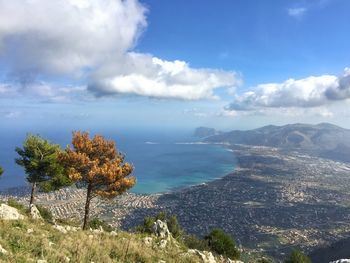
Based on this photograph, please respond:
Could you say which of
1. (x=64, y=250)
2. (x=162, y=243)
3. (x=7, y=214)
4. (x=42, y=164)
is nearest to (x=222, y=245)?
(x=42, y=164)

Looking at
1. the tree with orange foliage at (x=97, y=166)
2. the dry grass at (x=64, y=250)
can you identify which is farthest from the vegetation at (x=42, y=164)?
the dry grass at (x=64, y=250)

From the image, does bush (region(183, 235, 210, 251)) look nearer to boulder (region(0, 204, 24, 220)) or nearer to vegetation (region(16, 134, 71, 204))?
vegetation (region(16, 134, 71, 204))

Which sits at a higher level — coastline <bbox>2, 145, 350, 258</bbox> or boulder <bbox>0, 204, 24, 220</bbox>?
boulder <bbox>0, 204, 24, 220</bbox>

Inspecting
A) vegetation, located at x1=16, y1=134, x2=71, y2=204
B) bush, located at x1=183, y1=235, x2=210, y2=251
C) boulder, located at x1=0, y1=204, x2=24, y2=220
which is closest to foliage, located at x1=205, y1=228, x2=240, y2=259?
bush, located at x1=183, y1=235, x2=210, y2=251

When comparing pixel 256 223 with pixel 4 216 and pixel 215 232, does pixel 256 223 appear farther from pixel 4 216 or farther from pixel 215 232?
→ pixel 4 216

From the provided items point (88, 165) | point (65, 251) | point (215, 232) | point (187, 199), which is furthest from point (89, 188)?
point (187, 199)

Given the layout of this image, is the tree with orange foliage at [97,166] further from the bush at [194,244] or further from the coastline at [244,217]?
the coastline at [244,217]

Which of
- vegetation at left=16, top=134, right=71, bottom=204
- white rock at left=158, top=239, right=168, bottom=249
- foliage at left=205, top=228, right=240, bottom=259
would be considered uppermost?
vegetation at left=16, top=134, right=71, bottom=204
